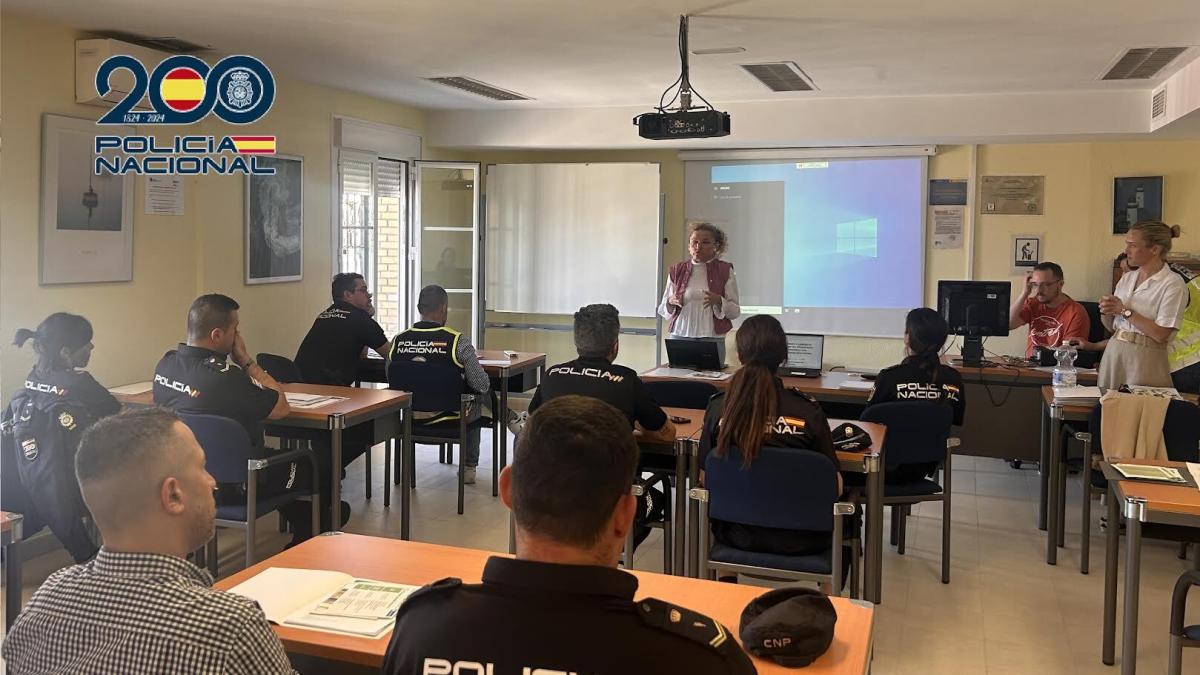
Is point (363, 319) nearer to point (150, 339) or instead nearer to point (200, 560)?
point (150, 339)

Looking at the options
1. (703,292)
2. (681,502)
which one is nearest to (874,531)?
(681,502)

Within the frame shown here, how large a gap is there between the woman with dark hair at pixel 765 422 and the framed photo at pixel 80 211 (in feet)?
11.7

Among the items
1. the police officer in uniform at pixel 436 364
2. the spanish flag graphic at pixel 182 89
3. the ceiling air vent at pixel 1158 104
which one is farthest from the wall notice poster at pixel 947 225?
the spanish flag graphic at pixel 182 89

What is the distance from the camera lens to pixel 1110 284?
24.4 feet

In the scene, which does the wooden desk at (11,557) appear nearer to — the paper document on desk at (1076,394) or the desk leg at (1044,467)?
the paper document on desk at (1076,394)

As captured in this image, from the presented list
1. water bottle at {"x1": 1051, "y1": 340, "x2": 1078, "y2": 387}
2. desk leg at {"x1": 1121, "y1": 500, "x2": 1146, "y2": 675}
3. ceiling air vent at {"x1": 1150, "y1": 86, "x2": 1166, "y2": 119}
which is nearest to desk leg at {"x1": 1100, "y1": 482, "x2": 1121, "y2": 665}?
desk leg at {"x1": 1121, "y1": 500, "x2": 1146, "y2": 675}

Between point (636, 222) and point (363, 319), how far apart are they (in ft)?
10.0

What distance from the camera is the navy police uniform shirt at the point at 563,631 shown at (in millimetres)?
1299

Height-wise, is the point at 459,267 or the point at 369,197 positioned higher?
the point at 369,197

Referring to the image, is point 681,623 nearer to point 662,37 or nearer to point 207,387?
point 207,387

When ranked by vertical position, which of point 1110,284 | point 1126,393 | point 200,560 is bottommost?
point 200,560

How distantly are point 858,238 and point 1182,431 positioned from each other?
395cm

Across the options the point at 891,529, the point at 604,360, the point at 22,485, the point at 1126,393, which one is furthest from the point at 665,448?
the point at 22,485

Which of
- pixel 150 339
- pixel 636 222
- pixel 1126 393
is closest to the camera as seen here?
pixel 1126 393
